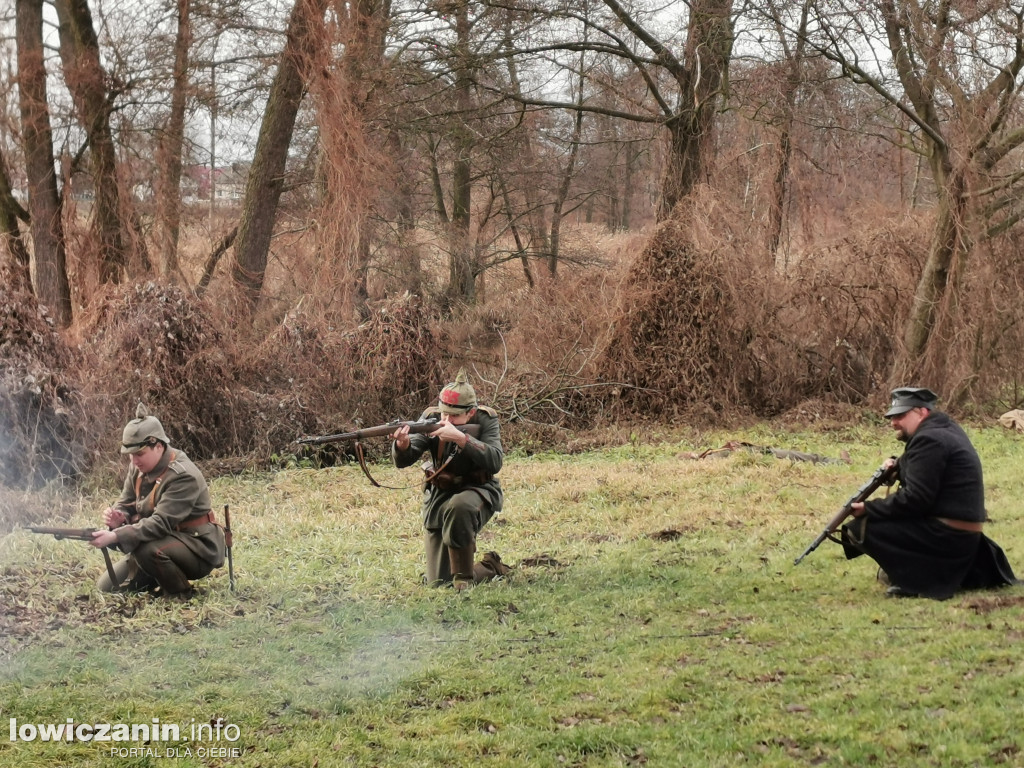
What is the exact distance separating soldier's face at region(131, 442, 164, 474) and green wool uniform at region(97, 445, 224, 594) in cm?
4

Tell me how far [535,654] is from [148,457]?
3.25 m

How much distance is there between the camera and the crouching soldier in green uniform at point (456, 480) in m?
8.09

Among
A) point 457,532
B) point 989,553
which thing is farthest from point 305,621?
point 989,553

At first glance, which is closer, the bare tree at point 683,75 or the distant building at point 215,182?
the bare tree at point 683,75

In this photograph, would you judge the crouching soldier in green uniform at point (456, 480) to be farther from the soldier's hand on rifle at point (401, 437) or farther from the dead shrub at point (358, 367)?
the dead shrub at point (358, 367)

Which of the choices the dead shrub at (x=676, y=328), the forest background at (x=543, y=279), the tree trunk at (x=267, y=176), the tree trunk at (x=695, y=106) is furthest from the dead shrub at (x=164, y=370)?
the tree trunk at (x=695, y=106)

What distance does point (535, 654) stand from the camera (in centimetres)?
662

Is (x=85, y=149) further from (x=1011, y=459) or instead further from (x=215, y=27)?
(x=1011, y=459)

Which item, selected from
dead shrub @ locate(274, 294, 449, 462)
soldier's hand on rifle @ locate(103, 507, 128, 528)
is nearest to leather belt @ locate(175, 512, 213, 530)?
soldier's hand on rifle @ locate(103, 507, 128, 528)

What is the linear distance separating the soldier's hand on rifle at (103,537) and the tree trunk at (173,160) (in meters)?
11.9

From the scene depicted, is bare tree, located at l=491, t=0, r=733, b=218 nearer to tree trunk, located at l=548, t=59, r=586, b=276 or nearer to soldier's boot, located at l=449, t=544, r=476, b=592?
tree trunk, located at l=548, t=59, r=586, b=276

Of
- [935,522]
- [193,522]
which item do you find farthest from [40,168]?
[935,522]

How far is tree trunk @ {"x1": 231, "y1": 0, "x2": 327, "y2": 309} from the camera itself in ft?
61.8

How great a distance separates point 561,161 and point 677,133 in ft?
30.6
